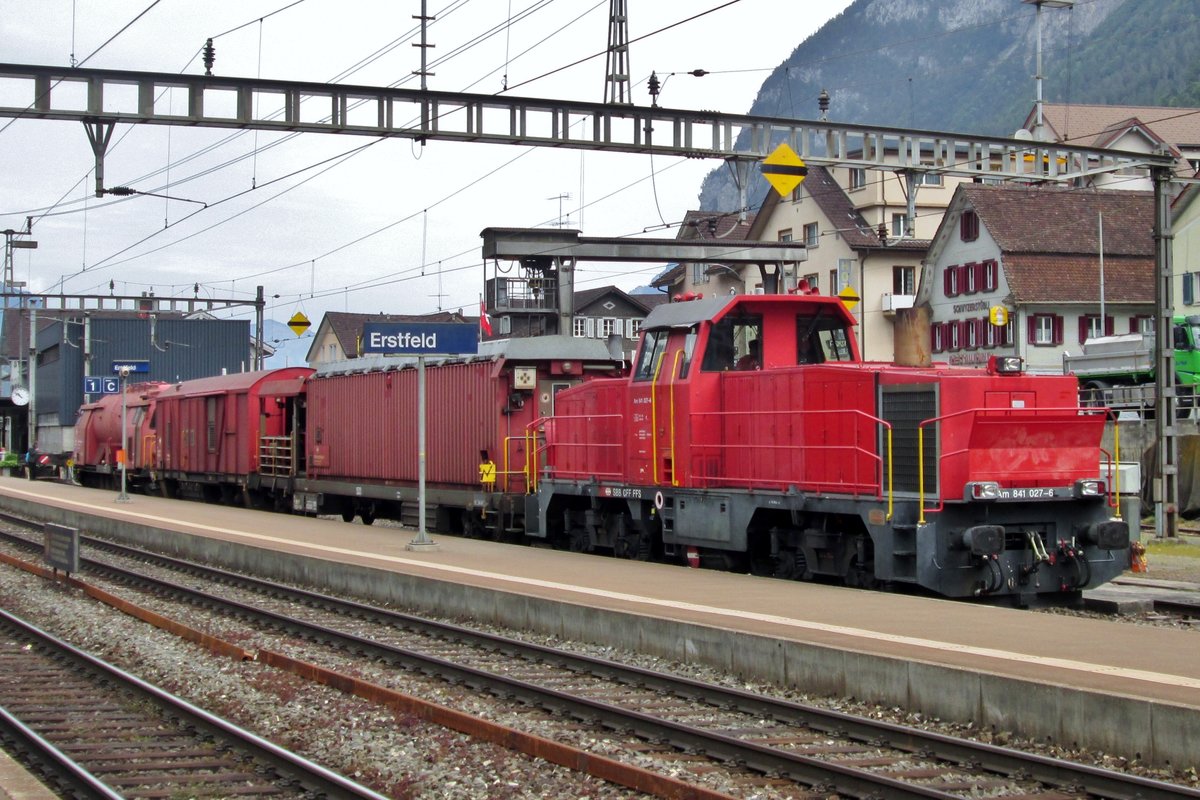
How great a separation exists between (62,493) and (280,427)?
12.1 meters

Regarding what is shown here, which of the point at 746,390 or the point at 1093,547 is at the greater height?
the point at 746,390

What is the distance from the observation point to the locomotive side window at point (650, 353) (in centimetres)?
1622

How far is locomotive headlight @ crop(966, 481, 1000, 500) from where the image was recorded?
1202 cm

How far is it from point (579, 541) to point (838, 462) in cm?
634

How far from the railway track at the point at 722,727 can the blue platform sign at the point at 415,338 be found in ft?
15.5

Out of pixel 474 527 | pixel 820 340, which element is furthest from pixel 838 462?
pixel 474 527

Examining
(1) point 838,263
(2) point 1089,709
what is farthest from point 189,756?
(1) point 838,263

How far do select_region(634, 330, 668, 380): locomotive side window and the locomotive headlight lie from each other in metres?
5.14

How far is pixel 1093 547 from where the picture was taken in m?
12.9

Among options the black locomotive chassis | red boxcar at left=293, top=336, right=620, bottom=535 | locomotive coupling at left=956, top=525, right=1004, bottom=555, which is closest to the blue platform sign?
red boxcar at left=293, top=336, right=620, bottom=535

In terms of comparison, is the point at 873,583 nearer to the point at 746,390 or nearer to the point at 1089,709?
the point at 746,390

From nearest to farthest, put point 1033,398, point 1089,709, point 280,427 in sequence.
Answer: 1. point 1089,709
2. point 1033,398
3. point 280,427

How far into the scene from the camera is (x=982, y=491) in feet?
39.5

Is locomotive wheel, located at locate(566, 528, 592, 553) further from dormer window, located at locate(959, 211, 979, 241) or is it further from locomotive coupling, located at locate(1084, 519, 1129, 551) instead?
dormer window, located at locate(959, 211, 979, 241)
